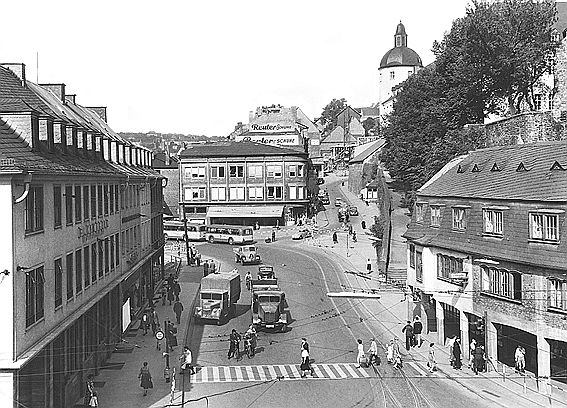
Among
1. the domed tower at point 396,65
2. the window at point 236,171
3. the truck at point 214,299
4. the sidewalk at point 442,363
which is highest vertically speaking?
the domed tower at point 396,65

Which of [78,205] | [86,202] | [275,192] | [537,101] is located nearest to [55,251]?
[78,205]

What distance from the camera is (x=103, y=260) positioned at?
126 feet

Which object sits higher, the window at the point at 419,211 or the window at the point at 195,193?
the window at the point at 195,193

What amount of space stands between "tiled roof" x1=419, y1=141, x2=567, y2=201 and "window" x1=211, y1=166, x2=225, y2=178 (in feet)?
195

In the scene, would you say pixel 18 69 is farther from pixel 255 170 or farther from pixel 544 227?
pixel 255 170

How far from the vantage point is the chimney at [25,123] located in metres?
26.2

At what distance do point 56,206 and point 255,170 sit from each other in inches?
3042

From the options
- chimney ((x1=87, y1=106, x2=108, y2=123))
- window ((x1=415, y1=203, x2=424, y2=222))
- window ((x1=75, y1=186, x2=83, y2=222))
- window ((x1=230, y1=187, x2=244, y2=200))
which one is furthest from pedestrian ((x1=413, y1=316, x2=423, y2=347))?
window ((x1=230, y1=187, x2=244, y2=200))

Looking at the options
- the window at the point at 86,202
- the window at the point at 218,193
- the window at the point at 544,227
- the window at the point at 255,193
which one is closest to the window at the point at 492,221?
the window at the point at 544,227

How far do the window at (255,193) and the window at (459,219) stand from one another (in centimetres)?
6459

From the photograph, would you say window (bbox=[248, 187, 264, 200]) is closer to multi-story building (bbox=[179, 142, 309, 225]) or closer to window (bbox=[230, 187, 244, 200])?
multi-story building (bbox=[179, 142, 309, 225])

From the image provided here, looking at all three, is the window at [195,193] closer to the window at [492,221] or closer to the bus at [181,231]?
the bus at [181,231]

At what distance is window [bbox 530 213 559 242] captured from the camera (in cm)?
3297

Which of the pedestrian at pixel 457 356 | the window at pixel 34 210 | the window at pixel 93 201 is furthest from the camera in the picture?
the pedestrian at pixel 457 356
